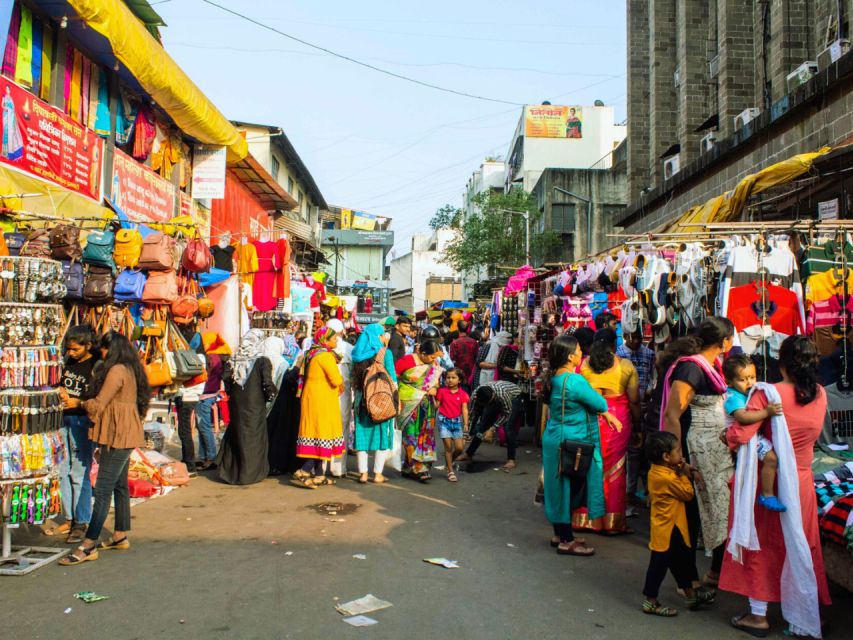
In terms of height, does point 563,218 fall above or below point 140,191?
above

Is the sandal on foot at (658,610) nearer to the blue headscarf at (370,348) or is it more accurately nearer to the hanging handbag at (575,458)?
the hanging handbag at (575,458)

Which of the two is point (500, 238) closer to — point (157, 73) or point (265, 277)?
point (265, 277)

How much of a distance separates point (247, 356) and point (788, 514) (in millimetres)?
6704

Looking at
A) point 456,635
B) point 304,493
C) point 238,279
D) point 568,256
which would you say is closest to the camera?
point 456,635

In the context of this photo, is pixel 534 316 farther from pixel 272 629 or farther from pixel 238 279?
pixel 272 629

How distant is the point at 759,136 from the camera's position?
11781 mm

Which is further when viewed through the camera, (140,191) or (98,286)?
(140,191)

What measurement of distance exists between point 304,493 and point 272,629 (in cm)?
401

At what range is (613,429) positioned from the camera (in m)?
6.67

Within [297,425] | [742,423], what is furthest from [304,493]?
[742,423]

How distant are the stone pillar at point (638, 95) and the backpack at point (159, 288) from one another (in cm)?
1538

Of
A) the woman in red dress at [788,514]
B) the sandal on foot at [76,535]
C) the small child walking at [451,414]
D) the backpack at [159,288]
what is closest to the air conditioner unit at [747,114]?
the small child walking at [451,414]

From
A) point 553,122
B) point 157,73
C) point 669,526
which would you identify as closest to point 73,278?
point 157,73

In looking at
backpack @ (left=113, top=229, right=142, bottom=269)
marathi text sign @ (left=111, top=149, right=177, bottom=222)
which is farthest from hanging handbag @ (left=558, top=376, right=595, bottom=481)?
marathi text sign @ (left=111, top=149, right=177, bottom=222)
